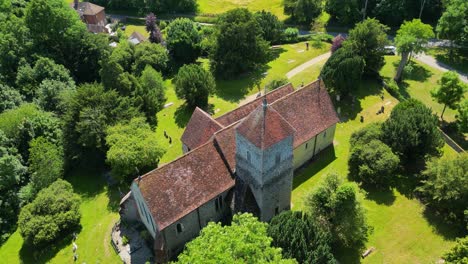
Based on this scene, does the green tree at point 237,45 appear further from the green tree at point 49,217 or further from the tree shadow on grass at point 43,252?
the tree shadow on grass at point 43,252

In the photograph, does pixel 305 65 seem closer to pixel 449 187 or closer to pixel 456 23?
pixel 456 23

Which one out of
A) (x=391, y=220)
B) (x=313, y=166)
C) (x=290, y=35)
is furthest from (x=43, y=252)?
(x=290, y=35)

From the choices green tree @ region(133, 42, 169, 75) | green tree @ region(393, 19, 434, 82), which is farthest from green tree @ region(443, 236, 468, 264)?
green tree @ region(133, 42, 169, 75)

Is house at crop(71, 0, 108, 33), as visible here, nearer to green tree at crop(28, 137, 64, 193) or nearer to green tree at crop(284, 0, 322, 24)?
green tree at crop(284, 0, 322, 24)

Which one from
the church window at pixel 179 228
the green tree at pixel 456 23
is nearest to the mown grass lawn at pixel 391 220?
the church window at pixel 179 228

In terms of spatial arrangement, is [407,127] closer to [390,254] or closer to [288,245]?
[390,254]
